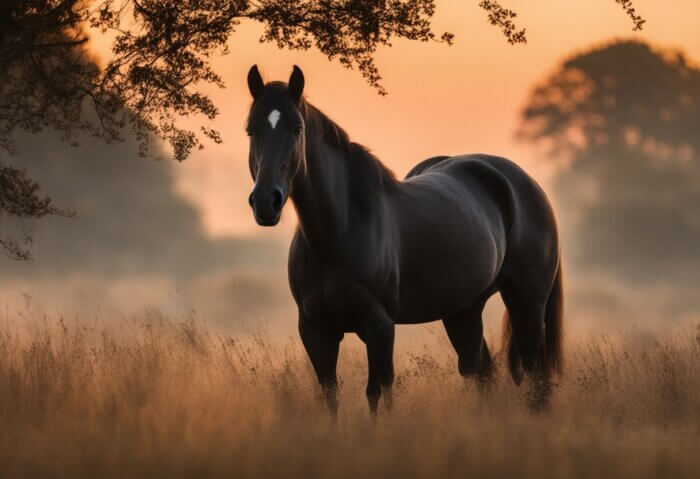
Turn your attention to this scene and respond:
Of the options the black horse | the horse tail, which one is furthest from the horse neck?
the horse tail

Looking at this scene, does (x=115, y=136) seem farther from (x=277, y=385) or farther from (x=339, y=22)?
(x=277, y=385)

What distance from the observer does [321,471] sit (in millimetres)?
5879

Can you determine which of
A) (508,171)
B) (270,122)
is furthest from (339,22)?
(270,122)

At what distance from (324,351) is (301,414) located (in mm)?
914

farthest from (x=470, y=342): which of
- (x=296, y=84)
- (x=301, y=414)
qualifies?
(x=296, y=84)

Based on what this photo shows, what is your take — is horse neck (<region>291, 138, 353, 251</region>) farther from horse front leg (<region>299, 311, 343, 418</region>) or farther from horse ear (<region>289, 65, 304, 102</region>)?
horse front leg (<region>299, 311, 343, 418</region>)

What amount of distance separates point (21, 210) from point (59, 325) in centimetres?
140

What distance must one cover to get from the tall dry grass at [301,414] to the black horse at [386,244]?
50cm

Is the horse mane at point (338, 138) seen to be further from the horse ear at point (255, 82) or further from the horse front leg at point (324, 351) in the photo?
the horse front leg at point (324, 351)

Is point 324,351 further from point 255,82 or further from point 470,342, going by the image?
point 470,342

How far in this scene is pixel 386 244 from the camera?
751cm

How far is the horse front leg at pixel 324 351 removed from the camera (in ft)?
24.2


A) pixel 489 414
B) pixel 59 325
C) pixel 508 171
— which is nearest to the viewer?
pixel 489 414

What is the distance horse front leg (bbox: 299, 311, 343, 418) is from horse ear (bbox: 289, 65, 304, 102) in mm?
1677
